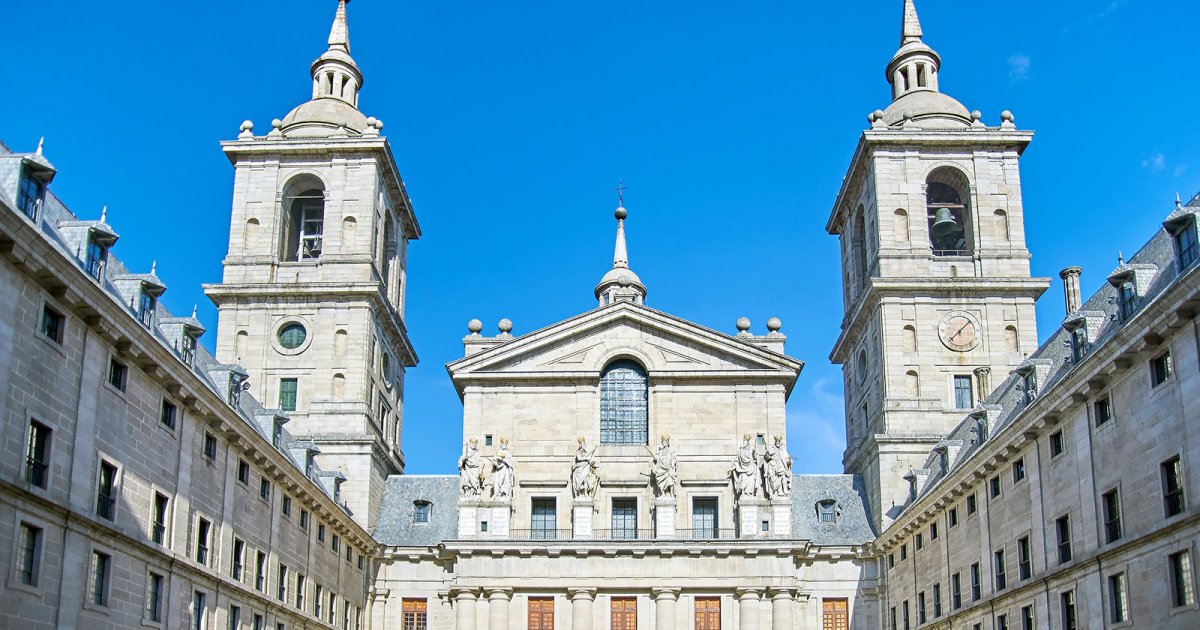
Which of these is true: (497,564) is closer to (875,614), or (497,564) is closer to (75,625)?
(875,614)

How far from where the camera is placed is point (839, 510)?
51812mm

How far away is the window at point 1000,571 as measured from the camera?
36219 mm

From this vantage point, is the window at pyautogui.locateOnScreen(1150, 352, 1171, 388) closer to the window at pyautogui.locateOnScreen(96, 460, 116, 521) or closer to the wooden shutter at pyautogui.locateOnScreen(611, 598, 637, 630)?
the window at pyautogui.locateOnScreen(96, 460, 116, 521)

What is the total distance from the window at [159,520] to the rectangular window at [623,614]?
20430 mm

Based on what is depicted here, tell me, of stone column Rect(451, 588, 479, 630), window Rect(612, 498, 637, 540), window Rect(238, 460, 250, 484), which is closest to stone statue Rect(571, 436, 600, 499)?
window Rect(612, 498, 637, 540)

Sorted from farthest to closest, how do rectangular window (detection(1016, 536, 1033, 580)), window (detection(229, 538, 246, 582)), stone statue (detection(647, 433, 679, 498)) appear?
stone statue (detection(647, 433, 679, 498)) → window (detection(229, 538, 246, 582)) → rectangular window (detection(1016, 536, 1033, 580))

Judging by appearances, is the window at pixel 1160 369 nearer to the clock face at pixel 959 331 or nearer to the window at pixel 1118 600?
the window at pixel 1118 600

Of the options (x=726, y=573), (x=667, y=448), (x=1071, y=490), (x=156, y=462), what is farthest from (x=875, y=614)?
(x=156, y=462)

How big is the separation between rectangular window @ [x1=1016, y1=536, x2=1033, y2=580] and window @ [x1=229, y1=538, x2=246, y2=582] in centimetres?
2134

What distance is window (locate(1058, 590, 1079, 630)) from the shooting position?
31.3m

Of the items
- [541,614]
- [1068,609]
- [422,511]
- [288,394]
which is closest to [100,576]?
[541,614]

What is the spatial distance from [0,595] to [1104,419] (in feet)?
76.3

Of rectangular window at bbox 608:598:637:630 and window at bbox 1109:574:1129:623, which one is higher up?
rectangular window at bbox 608:598:637:630

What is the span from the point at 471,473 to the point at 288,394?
9827 mm
